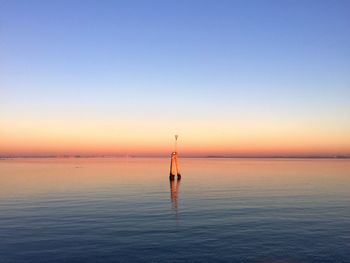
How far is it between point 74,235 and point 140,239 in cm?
528

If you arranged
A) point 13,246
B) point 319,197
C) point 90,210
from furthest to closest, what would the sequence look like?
point 319,197, point 90,210, point 13,246

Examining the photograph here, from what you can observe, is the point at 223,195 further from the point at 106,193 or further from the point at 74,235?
the point at 74,235

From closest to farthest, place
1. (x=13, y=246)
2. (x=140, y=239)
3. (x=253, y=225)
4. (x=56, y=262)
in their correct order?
(x=56, y=262), (x=13, y=246), (x=140, y=239), (x=253, y=225)

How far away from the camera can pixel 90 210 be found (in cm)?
4012

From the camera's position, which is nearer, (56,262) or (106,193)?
(56,262)

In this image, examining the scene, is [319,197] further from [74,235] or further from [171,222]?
[74,235]

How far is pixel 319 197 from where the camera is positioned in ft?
168

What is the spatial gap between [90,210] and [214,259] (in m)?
21.4

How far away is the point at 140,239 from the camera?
88.1 feet

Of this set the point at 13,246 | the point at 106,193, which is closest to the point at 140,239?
the point at 13,246

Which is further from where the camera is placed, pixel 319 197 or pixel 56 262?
pixel 319 197

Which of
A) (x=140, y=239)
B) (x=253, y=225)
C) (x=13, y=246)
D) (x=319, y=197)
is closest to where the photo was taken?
(x=13, y=246)

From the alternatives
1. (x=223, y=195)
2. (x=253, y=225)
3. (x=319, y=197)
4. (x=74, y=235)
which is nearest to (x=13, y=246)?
(x=74, y=235)

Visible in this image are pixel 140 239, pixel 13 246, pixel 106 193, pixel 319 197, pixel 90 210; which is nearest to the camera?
pixel 13 246
